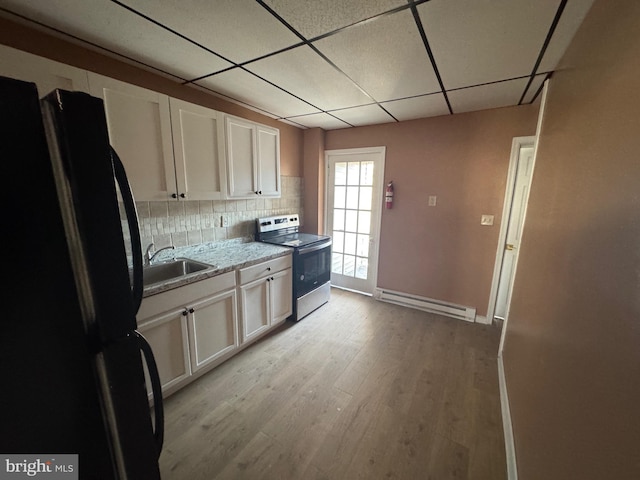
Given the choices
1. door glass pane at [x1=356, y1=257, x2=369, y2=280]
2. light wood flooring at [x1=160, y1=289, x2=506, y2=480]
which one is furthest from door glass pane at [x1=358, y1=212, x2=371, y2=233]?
light wood flooring at [x1=160, y1=289, x2=506, y2=480]

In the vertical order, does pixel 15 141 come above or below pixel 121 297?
above

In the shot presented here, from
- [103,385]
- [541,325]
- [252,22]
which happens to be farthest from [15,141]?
[541,325]

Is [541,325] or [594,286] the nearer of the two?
[594,286]

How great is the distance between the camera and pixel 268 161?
2658 millimetres

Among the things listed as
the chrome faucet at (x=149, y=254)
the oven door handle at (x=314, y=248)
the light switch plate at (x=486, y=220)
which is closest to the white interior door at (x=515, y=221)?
the light switch plate at (x=486, y=220)

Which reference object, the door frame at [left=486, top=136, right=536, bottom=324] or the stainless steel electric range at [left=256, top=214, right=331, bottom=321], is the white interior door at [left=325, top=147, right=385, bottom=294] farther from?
the door frame at [left=486, top=136, right=536, bottom=324]

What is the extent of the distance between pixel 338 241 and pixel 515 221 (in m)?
2.09

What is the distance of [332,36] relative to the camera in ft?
4.54

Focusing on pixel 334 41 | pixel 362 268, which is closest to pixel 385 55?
pixel 334 41

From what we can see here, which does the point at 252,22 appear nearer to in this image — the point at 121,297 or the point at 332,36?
the point at 332,36

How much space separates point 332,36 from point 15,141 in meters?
1.46

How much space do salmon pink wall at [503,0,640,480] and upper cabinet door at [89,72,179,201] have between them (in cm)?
227

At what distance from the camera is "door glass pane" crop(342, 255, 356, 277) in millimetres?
3623

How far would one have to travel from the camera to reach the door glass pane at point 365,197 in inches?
131
